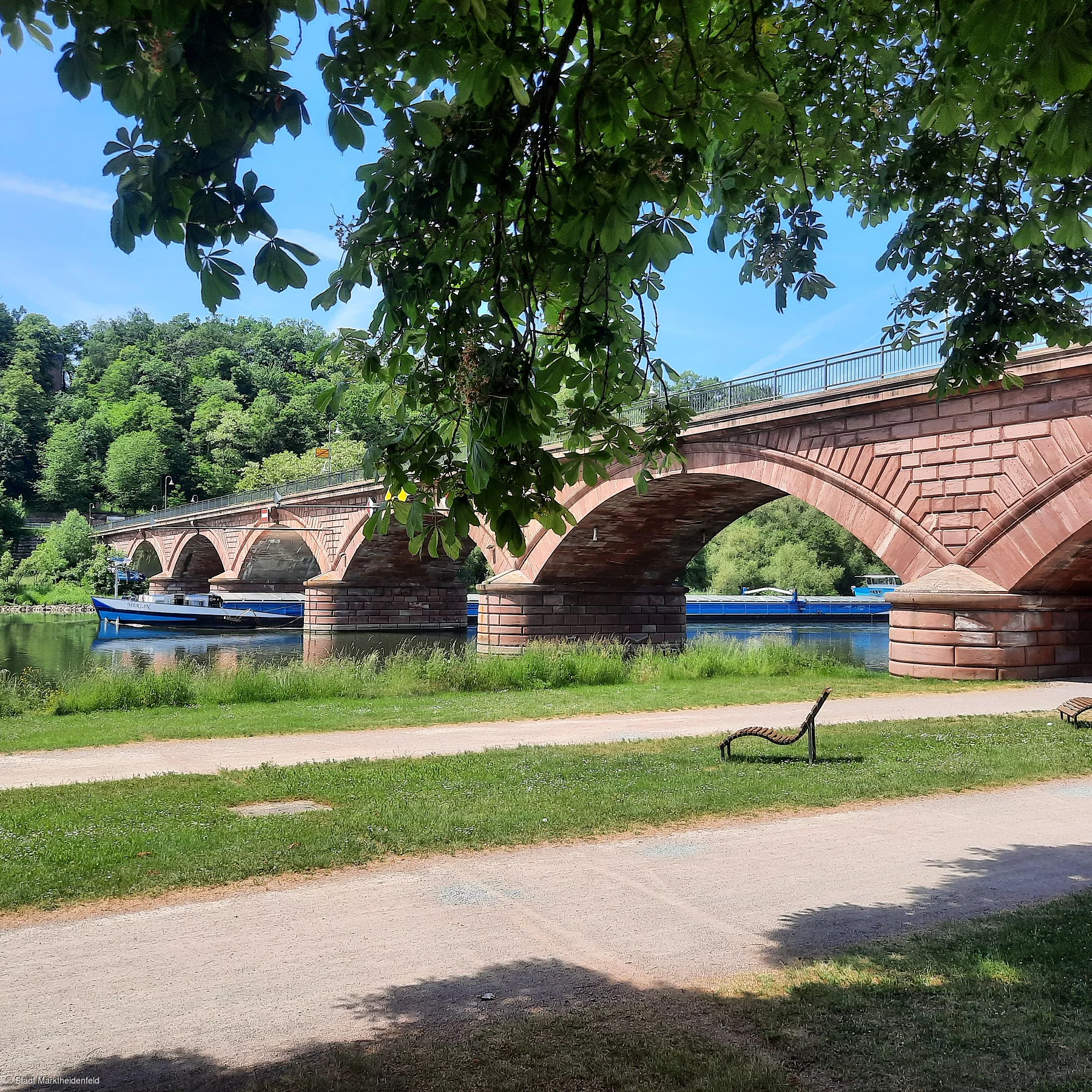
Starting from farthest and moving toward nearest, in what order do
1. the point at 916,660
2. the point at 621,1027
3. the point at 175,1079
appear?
the point at 916,660
the point at 621,1027
the point at 175,1079

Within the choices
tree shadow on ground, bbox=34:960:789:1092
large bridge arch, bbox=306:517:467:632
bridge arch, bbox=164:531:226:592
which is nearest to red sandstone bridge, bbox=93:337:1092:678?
tree shadow on ground, bbox=34:960:789:1092

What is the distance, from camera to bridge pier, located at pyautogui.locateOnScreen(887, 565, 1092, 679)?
653 inches

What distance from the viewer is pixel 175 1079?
3.04 metres

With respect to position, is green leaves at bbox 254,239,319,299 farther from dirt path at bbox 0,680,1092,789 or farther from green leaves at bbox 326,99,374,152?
dirt path at bbox 0,680,1092,789

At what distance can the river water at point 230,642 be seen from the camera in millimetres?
31797

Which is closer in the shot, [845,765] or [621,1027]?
[621,1027]

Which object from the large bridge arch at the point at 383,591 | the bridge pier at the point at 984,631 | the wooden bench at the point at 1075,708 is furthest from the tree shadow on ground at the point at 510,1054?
the large bridge arch at the point at 383,591

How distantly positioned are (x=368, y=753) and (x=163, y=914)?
504cm

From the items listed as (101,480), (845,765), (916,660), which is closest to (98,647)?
(916,660)

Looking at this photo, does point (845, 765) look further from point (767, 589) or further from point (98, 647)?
point (767, 589)

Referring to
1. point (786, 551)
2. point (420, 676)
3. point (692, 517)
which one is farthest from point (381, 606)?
point (420, 676)

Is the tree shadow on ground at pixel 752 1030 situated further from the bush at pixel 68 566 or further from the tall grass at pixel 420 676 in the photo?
the bush at pixel 68 566

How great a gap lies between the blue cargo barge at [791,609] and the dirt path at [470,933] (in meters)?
45.5

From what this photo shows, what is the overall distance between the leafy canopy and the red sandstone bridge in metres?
3.70
